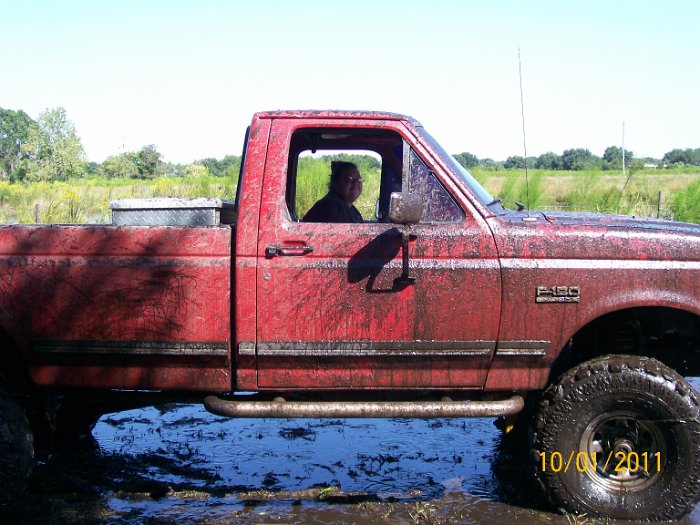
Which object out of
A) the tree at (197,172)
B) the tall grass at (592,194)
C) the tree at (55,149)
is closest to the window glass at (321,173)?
the tall grass at (592,194)

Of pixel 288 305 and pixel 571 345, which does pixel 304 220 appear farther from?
pixel 571 345

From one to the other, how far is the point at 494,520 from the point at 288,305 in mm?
1660

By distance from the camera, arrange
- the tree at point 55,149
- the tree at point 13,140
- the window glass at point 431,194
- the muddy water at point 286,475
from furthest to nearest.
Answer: the tree at point 13,140 → the tree at point 55,149 → the muddy water at point 286,475 → the window glass at point 431,194

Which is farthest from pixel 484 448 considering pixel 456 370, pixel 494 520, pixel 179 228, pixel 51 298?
pixel 51 298

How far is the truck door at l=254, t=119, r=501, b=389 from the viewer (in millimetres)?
3861

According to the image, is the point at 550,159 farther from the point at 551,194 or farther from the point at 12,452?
the point at 12,452

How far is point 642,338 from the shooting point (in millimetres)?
4191

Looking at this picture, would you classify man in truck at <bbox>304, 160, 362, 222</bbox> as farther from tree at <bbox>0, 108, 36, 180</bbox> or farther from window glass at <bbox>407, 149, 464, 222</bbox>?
tree at <bbox>0, 108, 36, 180</bbox>

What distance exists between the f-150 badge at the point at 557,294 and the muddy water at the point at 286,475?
112cm

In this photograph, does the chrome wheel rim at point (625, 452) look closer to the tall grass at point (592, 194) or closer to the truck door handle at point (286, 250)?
the truck door handle at point (286, 250)

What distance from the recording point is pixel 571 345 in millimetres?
4266

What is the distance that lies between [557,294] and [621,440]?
0.88 meters

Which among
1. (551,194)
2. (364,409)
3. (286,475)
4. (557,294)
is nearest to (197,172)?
(551,194)

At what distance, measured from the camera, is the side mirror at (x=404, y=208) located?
3.65 meters
